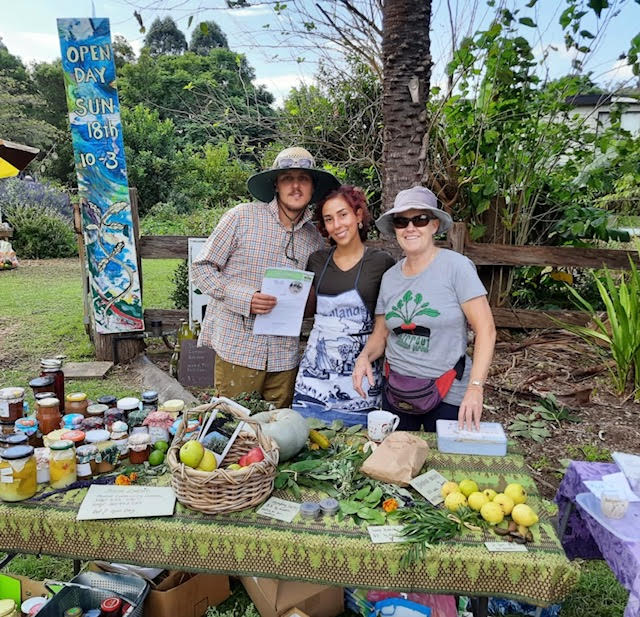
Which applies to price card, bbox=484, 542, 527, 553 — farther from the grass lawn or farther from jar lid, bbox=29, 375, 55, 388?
jar lid, bbox=29, 375, 55, 388

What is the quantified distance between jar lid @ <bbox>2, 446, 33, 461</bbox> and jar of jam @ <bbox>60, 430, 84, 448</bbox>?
0.17m

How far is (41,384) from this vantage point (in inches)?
90.5

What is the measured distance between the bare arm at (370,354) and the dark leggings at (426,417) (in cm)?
16

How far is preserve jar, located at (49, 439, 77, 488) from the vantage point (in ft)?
6.20

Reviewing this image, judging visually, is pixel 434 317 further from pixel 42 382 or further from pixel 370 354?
pixel 42 382

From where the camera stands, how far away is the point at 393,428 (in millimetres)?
2281

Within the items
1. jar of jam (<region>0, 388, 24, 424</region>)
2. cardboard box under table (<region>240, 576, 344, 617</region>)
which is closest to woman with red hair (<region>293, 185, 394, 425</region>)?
cardboard box under table (<region>240, 576, 344, 617</region>)

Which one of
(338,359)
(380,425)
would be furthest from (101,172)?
(380,425)

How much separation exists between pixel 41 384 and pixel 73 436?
0.43 m

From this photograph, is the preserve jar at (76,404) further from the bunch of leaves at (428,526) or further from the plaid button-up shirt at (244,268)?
the bunch of leaves at (428,526)

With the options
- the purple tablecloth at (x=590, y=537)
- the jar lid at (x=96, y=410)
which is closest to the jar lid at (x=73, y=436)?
the jar lid at (x=96, y=410)

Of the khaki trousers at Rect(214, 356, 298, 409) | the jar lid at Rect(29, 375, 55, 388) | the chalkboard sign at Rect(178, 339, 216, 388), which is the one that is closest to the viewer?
the jar lid at Rect(29, 375, 55, 388)

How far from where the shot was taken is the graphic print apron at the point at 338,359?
265 cm

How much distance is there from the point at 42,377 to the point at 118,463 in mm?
634
